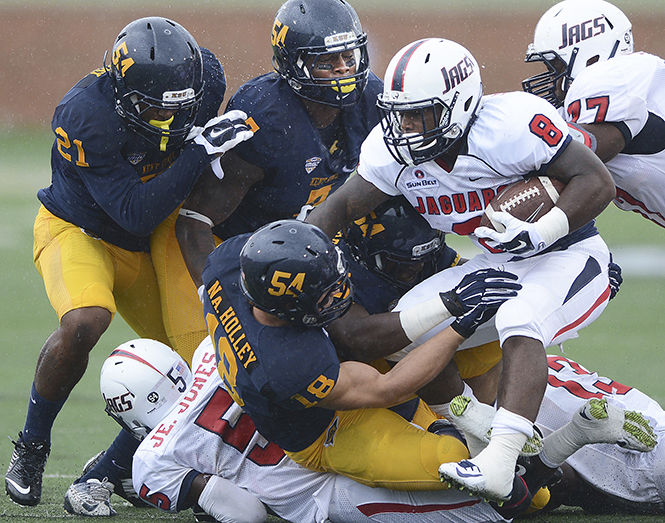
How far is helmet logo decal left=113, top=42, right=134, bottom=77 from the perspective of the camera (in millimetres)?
4523

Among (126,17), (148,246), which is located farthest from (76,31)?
(148,246)

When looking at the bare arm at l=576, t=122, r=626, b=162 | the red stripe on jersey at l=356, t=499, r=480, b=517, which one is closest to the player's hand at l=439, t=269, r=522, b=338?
the red stripe on jersey at l=356, t=499, r=480, b=517

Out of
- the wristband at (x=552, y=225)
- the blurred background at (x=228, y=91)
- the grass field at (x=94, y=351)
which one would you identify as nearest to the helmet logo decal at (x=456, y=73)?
the wristband at (x=552, y=225)

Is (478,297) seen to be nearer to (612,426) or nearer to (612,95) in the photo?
(612,426)

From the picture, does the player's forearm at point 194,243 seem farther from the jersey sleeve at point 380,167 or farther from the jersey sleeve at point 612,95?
the jersey sleeve at point 612,95

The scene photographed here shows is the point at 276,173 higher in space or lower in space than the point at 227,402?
higher

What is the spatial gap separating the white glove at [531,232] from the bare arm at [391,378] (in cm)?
38

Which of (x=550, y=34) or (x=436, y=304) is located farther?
(x=550, y=34)

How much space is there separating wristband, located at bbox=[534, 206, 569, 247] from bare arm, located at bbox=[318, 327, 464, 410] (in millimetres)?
473

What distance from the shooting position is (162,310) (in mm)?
5031

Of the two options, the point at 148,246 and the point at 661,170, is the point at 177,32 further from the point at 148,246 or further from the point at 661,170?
the point at 661,170

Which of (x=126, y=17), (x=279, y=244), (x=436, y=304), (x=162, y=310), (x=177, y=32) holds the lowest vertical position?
(x=126, y=17)

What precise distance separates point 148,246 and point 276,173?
71 centimetres

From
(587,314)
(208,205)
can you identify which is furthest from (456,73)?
(208,205)
